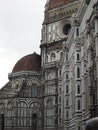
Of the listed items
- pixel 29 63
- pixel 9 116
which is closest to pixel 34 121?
pixel 9 116

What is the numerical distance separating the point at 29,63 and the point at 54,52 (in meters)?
7.67

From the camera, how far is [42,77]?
8281 cm

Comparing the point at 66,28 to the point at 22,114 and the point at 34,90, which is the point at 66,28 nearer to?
the point at 34,90

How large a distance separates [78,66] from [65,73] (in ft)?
45.8

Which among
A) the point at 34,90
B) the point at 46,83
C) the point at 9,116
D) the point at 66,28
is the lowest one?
the point at 9,116

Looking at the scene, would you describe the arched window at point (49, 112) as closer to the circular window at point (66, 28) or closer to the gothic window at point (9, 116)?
the gothic window at point (9, 116)

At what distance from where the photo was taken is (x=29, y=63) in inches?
3428

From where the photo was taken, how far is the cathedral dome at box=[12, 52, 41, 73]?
282 feet

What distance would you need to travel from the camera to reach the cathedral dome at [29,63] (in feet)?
282

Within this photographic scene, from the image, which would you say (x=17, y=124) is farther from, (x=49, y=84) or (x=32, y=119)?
(x=49, y=84)

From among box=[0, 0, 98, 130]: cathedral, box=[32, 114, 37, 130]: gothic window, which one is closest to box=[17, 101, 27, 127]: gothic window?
box=[0, 0, 98, 130]: cathedral

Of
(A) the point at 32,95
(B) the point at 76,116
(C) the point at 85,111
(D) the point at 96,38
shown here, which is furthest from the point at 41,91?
(D) the point at 96,38

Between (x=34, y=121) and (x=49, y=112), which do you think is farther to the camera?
(x=34, y=121)

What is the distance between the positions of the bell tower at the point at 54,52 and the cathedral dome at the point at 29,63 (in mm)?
3481
